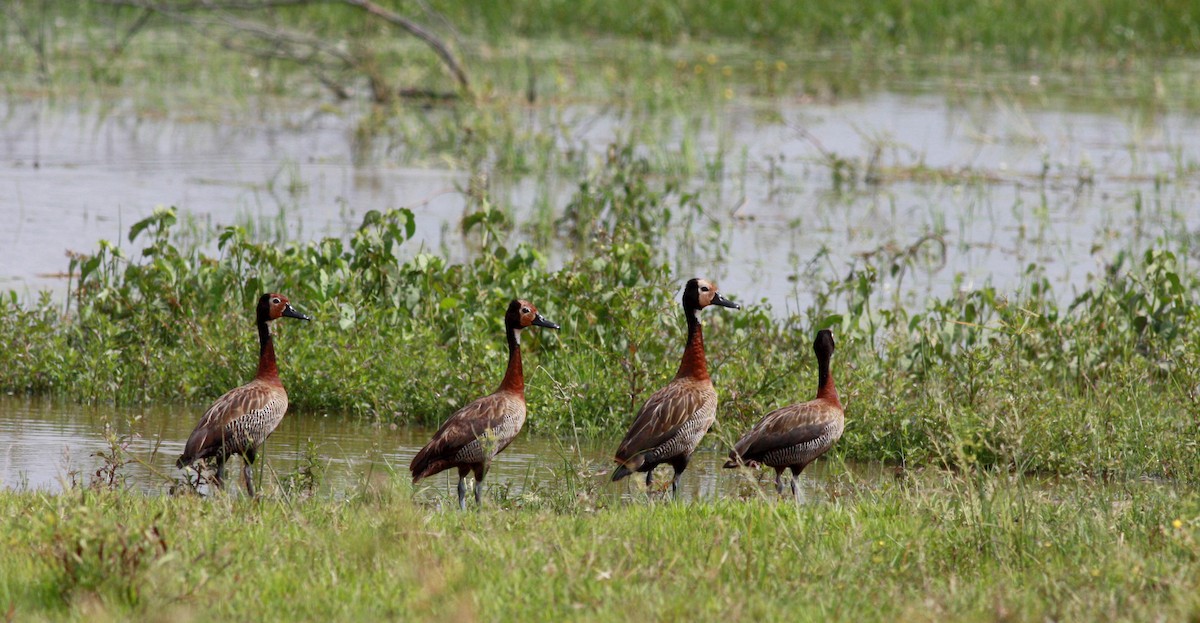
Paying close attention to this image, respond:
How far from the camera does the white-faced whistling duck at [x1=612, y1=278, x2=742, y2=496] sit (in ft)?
25.3

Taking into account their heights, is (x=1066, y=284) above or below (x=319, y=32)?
below

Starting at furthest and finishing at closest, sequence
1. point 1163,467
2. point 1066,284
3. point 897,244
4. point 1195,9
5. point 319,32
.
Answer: point 1195,9
point 319,32
point 897,244
point 1066,284
point 1163,467

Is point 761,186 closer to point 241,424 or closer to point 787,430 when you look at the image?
point 787,430

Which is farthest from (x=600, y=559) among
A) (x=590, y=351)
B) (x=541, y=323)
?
(x=590, y=351)

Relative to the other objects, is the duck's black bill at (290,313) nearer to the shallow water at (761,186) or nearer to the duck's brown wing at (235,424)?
the duck's brown wing at (235,424)

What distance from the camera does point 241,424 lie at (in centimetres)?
760

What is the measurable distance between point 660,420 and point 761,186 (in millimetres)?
9522

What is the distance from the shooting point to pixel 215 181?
1605 centimetres

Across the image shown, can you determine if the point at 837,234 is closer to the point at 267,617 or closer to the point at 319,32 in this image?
the point at 267,617

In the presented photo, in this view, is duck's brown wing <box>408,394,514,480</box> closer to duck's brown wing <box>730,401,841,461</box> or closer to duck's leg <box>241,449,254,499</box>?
duck's leg <box>241,449,254,499</box>

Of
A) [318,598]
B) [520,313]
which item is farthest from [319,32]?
[318,598]

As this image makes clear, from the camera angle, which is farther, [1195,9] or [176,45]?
[1195,9]

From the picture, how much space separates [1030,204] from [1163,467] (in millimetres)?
8030

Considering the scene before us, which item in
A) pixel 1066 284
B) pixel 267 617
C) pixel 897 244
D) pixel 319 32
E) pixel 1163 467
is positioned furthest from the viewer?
pixel 319 32
